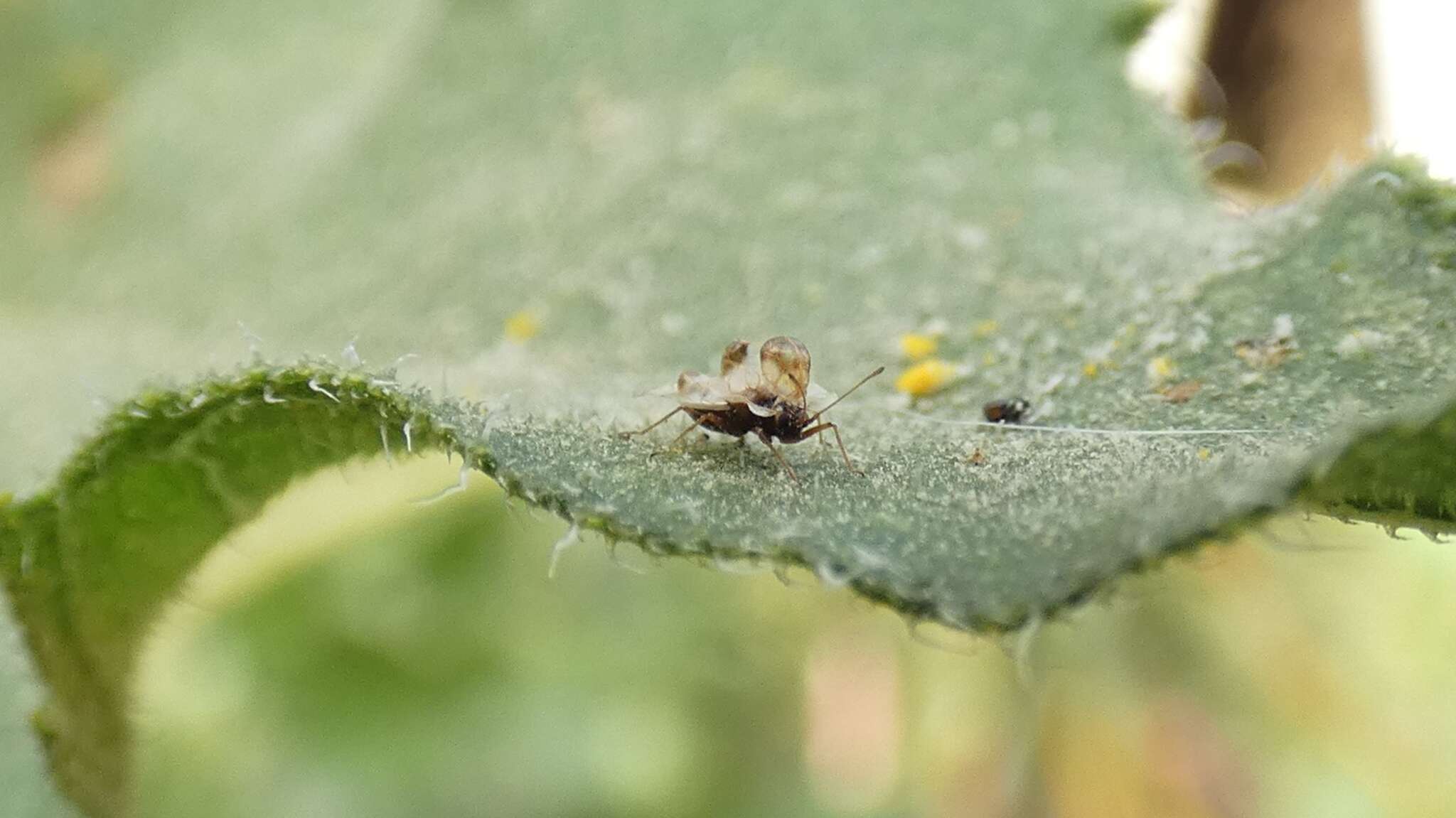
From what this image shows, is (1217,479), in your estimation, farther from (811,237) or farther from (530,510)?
(811,237)

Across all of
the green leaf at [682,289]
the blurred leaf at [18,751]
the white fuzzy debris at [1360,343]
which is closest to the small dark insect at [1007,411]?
the green leaf at [682,289]

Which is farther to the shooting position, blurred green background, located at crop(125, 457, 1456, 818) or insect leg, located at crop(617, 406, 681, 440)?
blurred green background, located at crop(125, 457, 1456, 818)

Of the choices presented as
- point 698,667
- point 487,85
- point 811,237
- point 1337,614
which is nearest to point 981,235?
point 811,237

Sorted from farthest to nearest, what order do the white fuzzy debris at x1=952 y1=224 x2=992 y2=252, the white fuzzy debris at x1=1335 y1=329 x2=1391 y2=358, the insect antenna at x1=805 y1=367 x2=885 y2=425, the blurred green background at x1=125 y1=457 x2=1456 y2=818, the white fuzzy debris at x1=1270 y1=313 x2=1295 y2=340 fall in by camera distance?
the blurred green background at x1=125 y1=457 x2=1456 y2=818, the white fuzzy debris at x1=952 y1=224 x2=992 y2=252, the insect antenna at x1=805 y1=367 x2=885 y2=425, the white fuzzy debris at x1=1270 y1=313 x2=1295 y2=340, the white fuzzy debris at x1=1335 y1=329 x2=1391 y2=358

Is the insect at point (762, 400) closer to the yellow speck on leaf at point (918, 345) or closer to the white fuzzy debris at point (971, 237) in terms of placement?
the yellow speck on leaf at point (918, 345)

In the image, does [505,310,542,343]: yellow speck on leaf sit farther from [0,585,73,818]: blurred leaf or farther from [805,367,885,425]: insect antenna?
[0,585,73,818]: blurred leaf

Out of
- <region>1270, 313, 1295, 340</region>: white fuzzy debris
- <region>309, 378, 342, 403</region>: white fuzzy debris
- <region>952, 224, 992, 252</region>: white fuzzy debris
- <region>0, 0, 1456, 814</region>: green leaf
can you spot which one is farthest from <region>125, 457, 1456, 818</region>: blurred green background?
<region>309, 378, 342, 403</region>: white fuzzy debris
